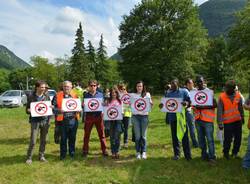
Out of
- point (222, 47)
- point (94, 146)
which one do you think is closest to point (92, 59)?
point (222, 47)

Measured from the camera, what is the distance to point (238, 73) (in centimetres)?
6525

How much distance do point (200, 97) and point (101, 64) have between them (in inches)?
2895

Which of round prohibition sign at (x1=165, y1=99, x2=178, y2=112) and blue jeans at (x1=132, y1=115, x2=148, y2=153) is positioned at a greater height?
round prohibition sign at (x1=165, y1=99, x2=178, y2=112)

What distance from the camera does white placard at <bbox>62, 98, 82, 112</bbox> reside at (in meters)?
9.42

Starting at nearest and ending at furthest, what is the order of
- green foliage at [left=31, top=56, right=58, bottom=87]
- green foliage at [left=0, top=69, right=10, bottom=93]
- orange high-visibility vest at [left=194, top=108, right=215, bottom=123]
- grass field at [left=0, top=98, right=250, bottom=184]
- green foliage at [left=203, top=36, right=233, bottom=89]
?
grass field at [left=0, top=98, right=250, bottom=184] < orange high-visibility vest at [left=194, top=108, right=215, bottom=123] < green foliage at [left=203, top=36, right=233, bottom=89] < green foliage at [left=31, top=56, right=58, bottom=87] < green foliage at [left=0, top=69, right=10, bottom=93]

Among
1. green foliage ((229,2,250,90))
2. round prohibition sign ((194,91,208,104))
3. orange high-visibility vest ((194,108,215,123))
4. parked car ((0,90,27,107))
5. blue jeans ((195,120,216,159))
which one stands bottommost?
blue jeans ((195,120,216,159))

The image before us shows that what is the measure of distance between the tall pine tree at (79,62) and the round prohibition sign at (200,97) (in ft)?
200

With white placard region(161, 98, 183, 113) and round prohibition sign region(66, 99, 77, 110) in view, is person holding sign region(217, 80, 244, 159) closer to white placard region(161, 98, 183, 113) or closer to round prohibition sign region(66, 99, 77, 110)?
white placard region(161, 98, 183, 113)

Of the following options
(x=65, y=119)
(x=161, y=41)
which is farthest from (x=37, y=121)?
(x=161, y=41)

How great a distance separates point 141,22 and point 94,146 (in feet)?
139

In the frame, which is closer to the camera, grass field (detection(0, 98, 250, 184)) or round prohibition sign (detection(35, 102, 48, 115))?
grass field (detection(0, 98, 250, 184))

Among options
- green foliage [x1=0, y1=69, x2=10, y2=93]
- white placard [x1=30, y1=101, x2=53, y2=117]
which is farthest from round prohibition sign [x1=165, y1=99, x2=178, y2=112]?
green foliage [x1=0, y1=69, x2=10, y2=93]

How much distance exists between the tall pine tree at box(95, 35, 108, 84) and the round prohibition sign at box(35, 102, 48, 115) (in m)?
70.8

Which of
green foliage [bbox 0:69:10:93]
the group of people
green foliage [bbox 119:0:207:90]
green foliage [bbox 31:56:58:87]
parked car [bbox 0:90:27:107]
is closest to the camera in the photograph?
the group of people
